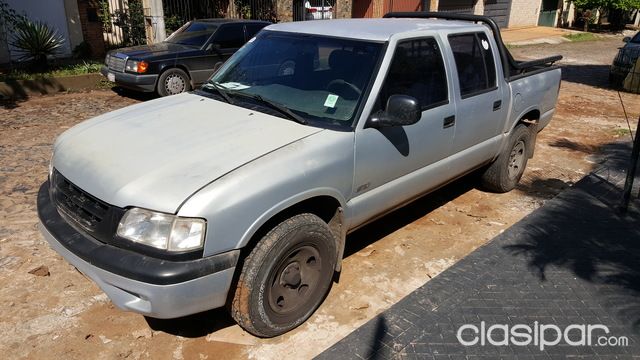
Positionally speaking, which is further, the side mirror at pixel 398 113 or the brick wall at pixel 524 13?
the brick wall at pixel 524 13

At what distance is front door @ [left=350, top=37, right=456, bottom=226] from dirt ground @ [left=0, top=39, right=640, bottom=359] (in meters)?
0.60

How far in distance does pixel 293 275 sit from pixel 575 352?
1.88 metres

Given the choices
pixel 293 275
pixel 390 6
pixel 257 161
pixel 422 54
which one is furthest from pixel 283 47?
pixel 390 6

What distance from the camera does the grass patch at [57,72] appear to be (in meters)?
10.1

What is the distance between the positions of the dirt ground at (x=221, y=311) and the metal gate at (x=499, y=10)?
20.7m

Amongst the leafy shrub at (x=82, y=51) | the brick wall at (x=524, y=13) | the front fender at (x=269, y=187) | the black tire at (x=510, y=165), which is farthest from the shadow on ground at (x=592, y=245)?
the brick wall at (x=524, y=13)

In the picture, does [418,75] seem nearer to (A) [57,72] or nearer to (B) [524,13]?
(A) [57,72]

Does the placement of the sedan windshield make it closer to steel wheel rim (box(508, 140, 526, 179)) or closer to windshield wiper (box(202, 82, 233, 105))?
windshield wiper (box(202, 82, 233, 105))

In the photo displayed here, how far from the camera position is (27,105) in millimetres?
9133

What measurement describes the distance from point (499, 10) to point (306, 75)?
26133mm

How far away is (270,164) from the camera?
9.48 feet

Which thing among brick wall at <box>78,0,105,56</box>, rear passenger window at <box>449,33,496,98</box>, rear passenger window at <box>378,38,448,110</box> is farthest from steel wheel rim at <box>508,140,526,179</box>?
brick wall at <box>78,0,105,56</box>

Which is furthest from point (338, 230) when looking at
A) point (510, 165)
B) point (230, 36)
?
point (230, 36)

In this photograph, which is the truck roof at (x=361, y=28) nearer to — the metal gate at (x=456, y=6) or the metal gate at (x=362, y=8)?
the metal gate at (x=362, y=8)
